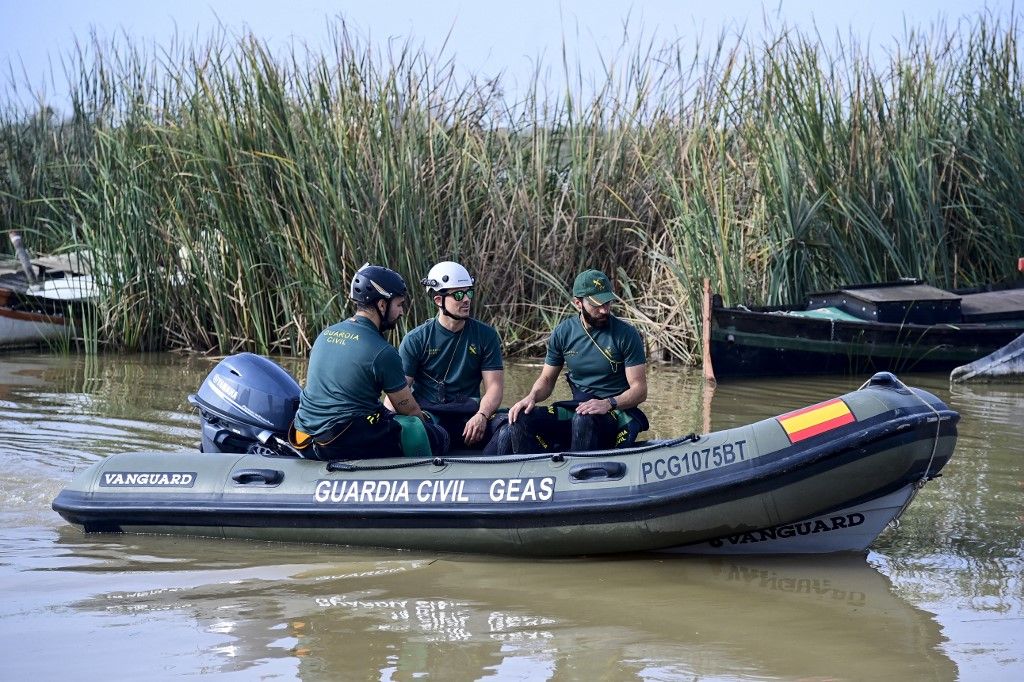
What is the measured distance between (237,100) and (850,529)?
767 centimetres

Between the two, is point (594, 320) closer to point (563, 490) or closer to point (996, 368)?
point (563, 490)

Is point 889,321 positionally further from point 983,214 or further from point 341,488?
point 341,488

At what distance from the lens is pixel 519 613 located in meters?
4.84

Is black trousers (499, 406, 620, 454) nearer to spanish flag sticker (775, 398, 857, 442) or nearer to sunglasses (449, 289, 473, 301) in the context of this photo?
sunglasses (449, 289, 473, 301)

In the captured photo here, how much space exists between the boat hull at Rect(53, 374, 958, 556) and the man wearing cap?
48cm

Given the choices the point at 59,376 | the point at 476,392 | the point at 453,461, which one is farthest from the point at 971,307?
the point at 59,376

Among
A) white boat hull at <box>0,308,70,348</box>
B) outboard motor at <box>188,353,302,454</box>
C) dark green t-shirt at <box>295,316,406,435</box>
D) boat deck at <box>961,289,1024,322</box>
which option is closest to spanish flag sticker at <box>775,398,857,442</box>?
dark green t-shirt at <box>295,316,406,435</box>

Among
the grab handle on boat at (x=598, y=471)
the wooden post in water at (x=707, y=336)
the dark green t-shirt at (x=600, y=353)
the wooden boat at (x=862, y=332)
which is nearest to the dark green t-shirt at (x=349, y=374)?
the grab handle on boat at (x=598, y=471)

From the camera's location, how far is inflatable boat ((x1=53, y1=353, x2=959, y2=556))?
527cm

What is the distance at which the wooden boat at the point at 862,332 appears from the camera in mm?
10828

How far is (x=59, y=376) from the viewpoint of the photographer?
11.2 metres

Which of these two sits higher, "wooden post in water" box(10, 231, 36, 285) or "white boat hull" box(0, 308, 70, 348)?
"wooden post in water" box(10, 231, 36, 285)

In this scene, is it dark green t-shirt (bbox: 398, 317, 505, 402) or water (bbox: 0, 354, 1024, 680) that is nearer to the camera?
water (bbox: 0, 354, 1024, 680)

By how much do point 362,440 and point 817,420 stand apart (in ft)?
6.74
